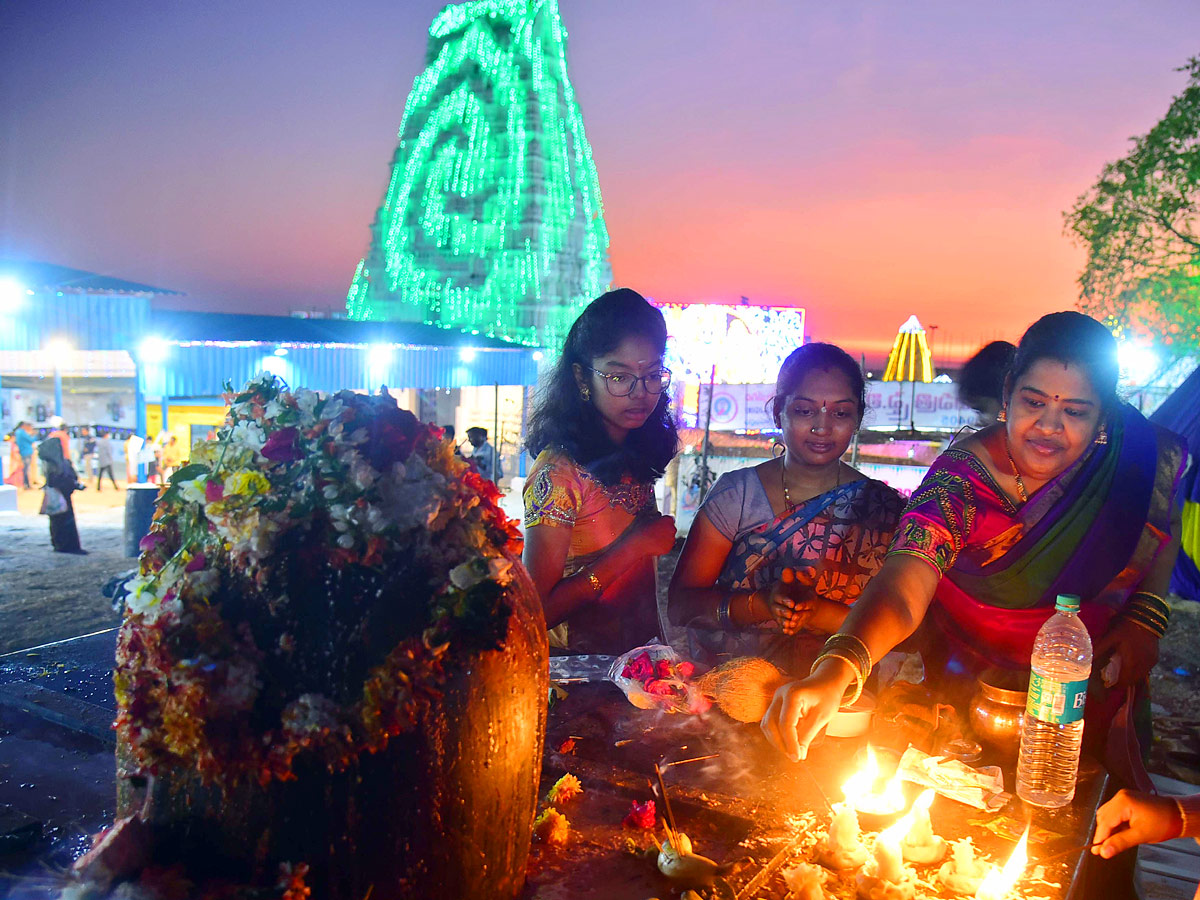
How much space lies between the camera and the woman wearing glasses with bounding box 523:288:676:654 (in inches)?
115

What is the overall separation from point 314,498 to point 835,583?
6.77 feet

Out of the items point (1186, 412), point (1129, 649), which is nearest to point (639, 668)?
point (1129, 649)

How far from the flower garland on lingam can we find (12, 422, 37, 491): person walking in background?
19.6m

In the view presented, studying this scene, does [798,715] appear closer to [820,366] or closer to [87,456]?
[820,366]

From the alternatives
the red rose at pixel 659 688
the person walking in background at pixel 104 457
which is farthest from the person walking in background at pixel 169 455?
the red rose at pixel 659 688

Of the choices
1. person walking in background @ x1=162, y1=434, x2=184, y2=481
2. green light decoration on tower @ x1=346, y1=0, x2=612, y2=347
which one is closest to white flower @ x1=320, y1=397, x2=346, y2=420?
person walking in background @ x1=162, y1=434, x2=184, y2=481

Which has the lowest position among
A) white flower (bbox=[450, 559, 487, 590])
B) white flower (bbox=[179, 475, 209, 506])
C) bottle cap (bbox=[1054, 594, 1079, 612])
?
bottle cap (bbox=[1054, 594, 1079, 612])

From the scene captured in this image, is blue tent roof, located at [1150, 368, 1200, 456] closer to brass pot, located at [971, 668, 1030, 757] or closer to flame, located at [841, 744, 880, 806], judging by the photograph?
brass pot, located at [971, 668, 1030, 757]

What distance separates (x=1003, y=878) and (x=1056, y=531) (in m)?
1.29

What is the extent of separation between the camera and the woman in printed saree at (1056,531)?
7.72ft

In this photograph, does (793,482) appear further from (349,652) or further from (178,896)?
(178,896)

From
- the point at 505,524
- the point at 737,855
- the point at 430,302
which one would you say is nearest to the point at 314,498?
the point at 505,524

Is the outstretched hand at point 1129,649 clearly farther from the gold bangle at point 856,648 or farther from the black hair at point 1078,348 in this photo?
the gold bangle at point 856,648

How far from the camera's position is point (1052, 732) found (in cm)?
207
